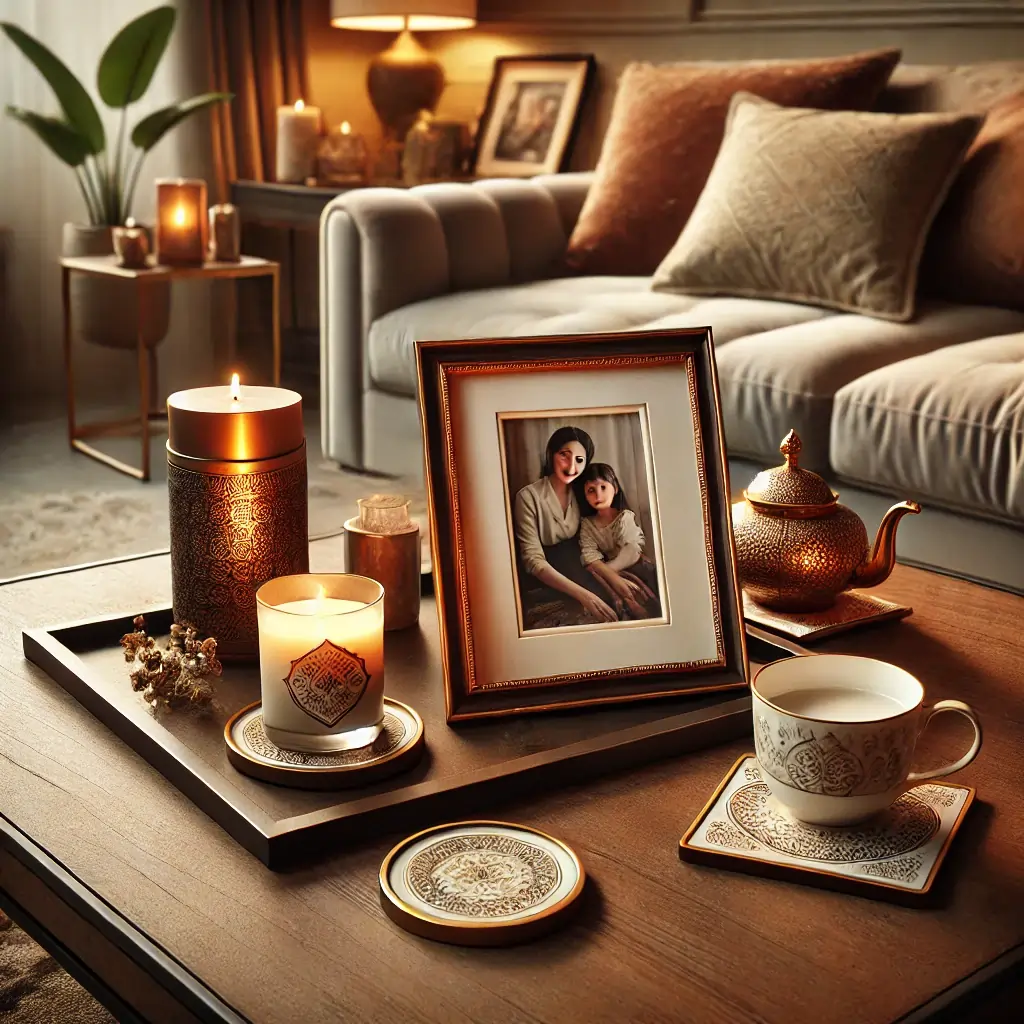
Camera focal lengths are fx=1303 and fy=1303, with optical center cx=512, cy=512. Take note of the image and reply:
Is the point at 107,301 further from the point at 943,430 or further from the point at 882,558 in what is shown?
the point at 882,558

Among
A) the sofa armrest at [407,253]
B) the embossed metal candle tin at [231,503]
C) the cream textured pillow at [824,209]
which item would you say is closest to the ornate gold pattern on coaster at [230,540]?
the embossed metal candle tin at [231,503]

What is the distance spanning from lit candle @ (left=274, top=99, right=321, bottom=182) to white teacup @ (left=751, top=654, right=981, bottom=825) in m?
3.14

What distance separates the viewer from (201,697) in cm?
93

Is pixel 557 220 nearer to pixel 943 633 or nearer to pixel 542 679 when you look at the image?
pixel 943 633

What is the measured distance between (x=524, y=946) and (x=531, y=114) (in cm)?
344

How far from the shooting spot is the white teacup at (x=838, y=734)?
0.71 metres

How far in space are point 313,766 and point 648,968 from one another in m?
0.26

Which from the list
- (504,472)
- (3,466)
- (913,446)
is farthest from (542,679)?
(3,466)

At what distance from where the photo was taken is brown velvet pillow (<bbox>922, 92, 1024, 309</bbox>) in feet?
7.72

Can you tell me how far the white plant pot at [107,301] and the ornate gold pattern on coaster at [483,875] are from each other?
2.59 metres

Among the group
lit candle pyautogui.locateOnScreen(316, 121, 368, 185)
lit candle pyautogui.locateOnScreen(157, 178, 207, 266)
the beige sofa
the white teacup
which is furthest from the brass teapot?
lit candle pyautogui.locateOnScreen(316, 121, 368, 185)

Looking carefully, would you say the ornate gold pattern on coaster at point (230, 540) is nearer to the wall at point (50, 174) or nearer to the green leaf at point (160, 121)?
the green leaf at point (160, 121)

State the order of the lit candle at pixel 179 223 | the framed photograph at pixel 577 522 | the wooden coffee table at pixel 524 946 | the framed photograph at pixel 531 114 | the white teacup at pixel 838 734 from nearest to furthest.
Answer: the wooden coffee table at pixel 524 946 < the white teacup at pixel 838 734 < the framed photograph at pixel 577 522 < the lit candle at pixel 179 223 < the framed photograph at pixel 531 114

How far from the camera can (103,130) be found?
3193 millimetres
